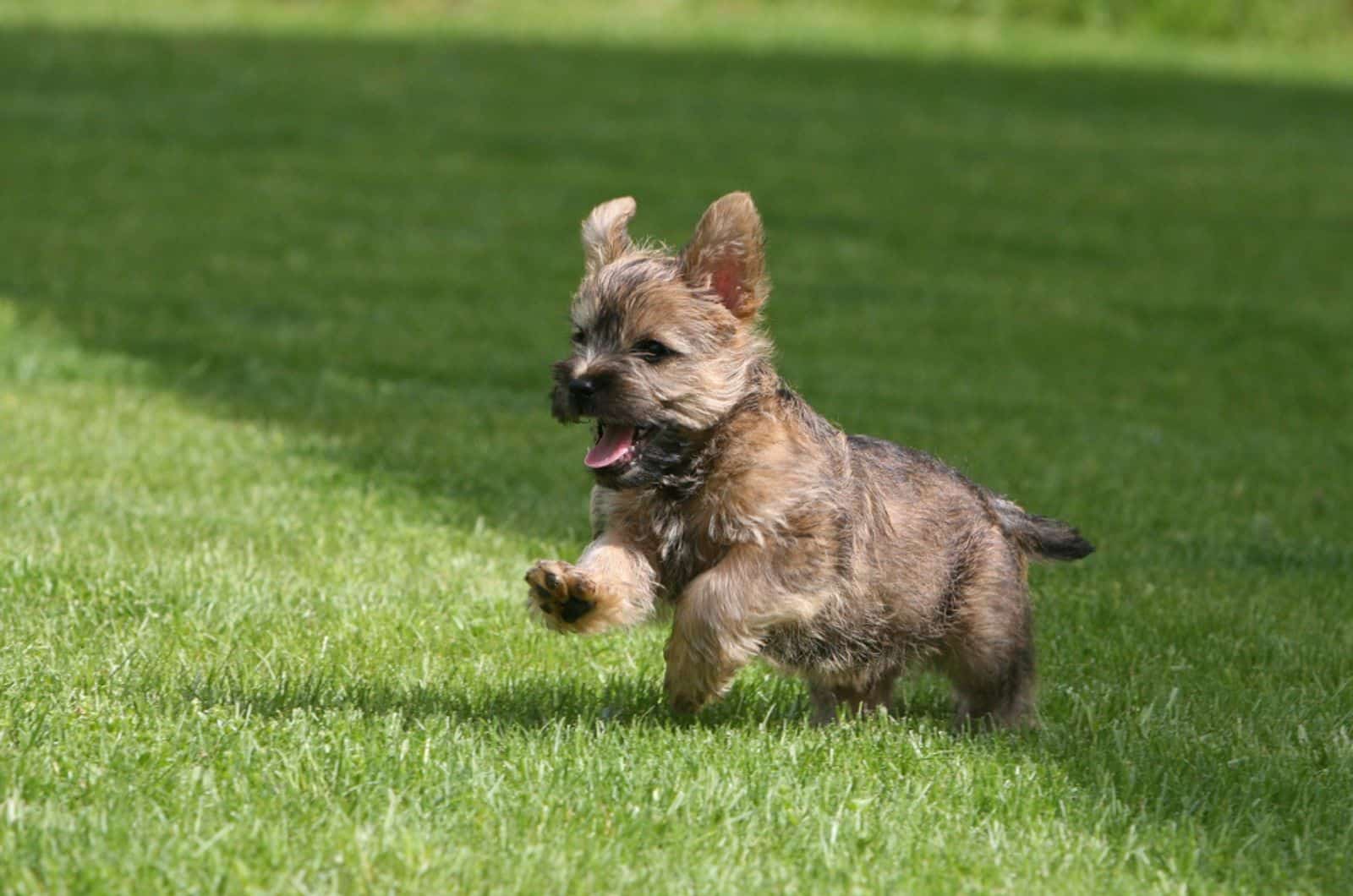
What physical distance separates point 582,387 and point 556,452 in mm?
4795

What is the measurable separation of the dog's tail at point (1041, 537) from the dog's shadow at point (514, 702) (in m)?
0.60

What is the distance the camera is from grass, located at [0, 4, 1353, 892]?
4633 mm

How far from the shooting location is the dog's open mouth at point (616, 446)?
5.36m

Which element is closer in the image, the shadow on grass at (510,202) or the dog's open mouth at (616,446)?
the dog's open mouth at (616,446)

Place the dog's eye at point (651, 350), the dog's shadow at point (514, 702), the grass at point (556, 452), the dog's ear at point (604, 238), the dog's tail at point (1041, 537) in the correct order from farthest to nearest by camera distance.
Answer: the dog's tail at point (1041, 537), the dog's ear at point (604, 238), the dog's shadow at point (514, 702), the dog's eye at point (651, 350), the grass at point (556, 452)

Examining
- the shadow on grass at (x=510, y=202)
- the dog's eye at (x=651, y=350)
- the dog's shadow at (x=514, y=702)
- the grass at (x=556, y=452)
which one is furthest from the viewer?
the shadow on grass at (x=510, y=202)

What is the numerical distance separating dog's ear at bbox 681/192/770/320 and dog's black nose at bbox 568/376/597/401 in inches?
19.4

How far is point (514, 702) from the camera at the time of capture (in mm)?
5816

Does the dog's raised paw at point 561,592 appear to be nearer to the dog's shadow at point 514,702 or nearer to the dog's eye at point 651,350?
the dog's shadow at point 514,702

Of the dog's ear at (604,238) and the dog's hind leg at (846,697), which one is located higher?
the dog's ear at (604,238)

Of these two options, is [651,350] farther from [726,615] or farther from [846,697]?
[846,697]

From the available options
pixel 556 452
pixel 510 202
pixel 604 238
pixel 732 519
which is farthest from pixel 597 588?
pixel 510 202

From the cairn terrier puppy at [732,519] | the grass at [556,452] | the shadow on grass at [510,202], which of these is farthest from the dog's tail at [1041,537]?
the shadow on grass at [510,202]

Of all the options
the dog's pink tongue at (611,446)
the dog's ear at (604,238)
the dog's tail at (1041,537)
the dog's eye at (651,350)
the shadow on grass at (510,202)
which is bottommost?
the shadow on grass at (510,202)
